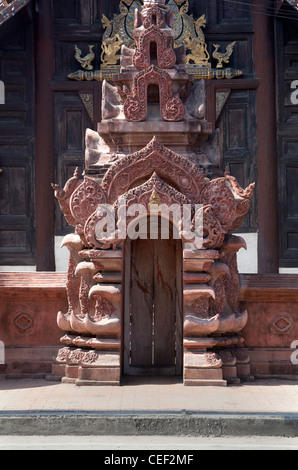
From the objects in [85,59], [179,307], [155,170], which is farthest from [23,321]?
[85,59]

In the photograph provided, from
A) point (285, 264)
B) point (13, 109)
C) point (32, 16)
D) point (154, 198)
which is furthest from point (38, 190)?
point (154, 198)

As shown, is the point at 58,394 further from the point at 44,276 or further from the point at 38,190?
the point at 38,190

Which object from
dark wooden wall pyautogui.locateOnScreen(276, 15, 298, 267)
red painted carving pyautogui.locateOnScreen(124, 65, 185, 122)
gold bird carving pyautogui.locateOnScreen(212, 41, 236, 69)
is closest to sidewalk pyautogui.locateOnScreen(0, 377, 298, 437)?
red painted carving pyautogui.locateOnScreen(124, 65, 185, 122)

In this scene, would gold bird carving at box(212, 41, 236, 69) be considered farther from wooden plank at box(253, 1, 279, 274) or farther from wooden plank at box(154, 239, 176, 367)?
wooden plank at box(154, 239, 176, 367)

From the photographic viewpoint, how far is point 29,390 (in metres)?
8.13

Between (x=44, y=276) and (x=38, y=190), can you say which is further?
(x=38, y=190)

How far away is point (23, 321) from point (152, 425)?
2679 mm

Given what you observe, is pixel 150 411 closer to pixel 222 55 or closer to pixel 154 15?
pixel 154 15

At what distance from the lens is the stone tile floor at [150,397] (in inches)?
283

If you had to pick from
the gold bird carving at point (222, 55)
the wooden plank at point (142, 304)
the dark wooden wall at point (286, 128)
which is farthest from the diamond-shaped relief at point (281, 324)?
the gold bird carving at point (222, 55)

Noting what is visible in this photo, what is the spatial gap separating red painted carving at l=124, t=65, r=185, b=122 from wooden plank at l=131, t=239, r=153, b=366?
1.53 m

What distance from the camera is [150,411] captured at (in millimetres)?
7012

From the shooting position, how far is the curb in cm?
679
